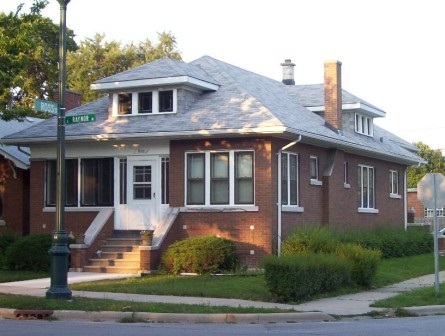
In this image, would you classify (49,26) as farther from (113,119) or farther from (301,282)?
(301,282)

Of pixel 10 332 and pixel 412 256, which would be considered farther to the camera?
pixel 412 256

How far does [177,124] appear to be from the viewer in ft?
82.2

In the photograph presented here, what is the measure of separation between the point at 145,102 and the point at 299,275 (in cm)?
1102

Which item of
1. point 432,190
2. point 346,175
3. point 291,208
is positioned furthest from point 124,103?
point 432,190

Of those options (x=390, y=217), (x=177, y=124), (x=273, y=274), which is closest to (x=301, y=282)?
(x=273, y=274)

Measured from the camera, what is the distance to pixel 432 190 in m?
18.9

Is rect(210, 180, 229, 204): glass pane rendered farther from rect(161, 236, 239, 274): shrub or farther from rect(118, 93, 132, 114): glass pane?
rect(118, 93, 132, 114): glass pane

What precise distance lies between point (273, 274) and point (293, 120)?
9.10 meters

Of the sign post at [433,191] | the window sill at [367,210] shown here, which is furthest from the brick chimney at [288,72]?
the sign post at [433,191]

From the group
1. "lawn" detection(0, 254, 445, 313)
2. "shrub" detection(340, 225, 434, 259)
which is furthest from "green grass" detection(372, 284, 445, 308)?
"shrub" detection(340, 225, 434, 259)

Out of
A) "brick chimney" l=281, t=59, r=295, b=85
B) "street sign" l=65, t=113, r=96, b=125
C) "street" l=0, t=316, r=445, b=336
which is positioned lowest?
"street" l=0, t=316, r=445, b=336

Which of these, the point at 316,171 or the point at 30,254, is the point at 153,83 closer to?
the point at 316,171

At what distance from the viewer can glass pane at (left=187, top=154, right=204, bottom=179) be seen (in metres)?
25.2

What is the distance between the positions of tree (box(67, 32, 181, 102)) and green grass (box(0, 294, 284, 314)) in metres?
40.0
